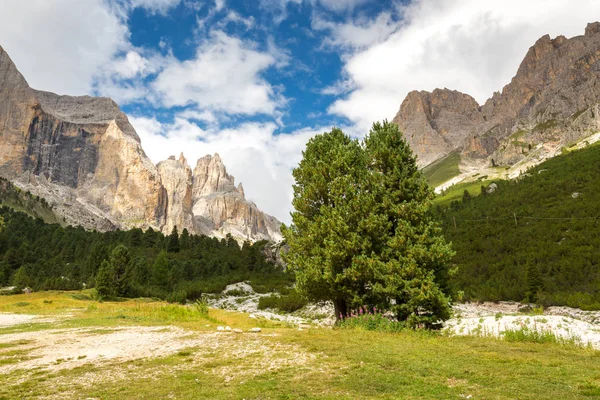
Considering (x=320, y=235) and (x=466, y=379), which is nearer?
(x=466, y=379)

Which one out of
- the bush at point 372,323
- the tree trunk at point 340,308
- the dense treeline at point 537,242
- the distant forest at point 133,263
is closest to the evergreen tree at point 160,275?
the distant forest at point 133,263

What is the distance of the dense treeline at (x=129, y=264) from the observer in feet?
177

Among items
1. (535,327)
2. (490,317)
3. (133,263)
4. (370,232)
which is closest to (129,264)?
(133,263)

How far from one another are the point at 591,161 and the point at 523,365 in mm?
109136

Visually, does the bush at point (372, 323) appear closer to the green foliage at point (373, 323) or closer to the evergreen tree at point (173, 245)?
the green foliage at point (373, 323)

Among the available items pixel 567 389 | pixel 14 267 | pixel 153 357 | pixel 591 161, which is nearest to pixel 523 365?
pixel 567 389

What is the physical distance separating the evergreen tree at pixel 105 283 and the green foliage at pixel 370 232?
36912 mm

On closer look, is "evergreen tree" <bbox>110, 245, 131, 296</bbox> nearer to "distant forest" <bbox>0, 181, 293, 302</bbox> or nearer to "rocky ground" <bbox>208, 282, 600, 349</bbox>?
"distant forest" <bbox>0, 181, 293, 302</bbox>

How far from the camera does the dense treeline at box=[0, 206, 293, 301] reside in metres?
54.0

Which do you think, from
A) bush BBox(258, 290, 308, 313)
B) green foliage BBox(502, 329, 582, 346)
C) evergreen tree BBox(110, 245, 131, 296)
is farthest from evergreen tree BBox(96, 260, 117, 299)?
green foliage BBox(502, 329, 582, 346)

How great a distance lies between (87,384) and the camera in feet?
27.3

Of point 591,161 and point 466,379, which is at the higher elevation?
point 591,161

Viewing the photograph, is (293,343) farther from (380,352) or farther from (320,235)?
(320,235)

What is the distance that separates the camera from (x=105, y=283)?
4781 cm
